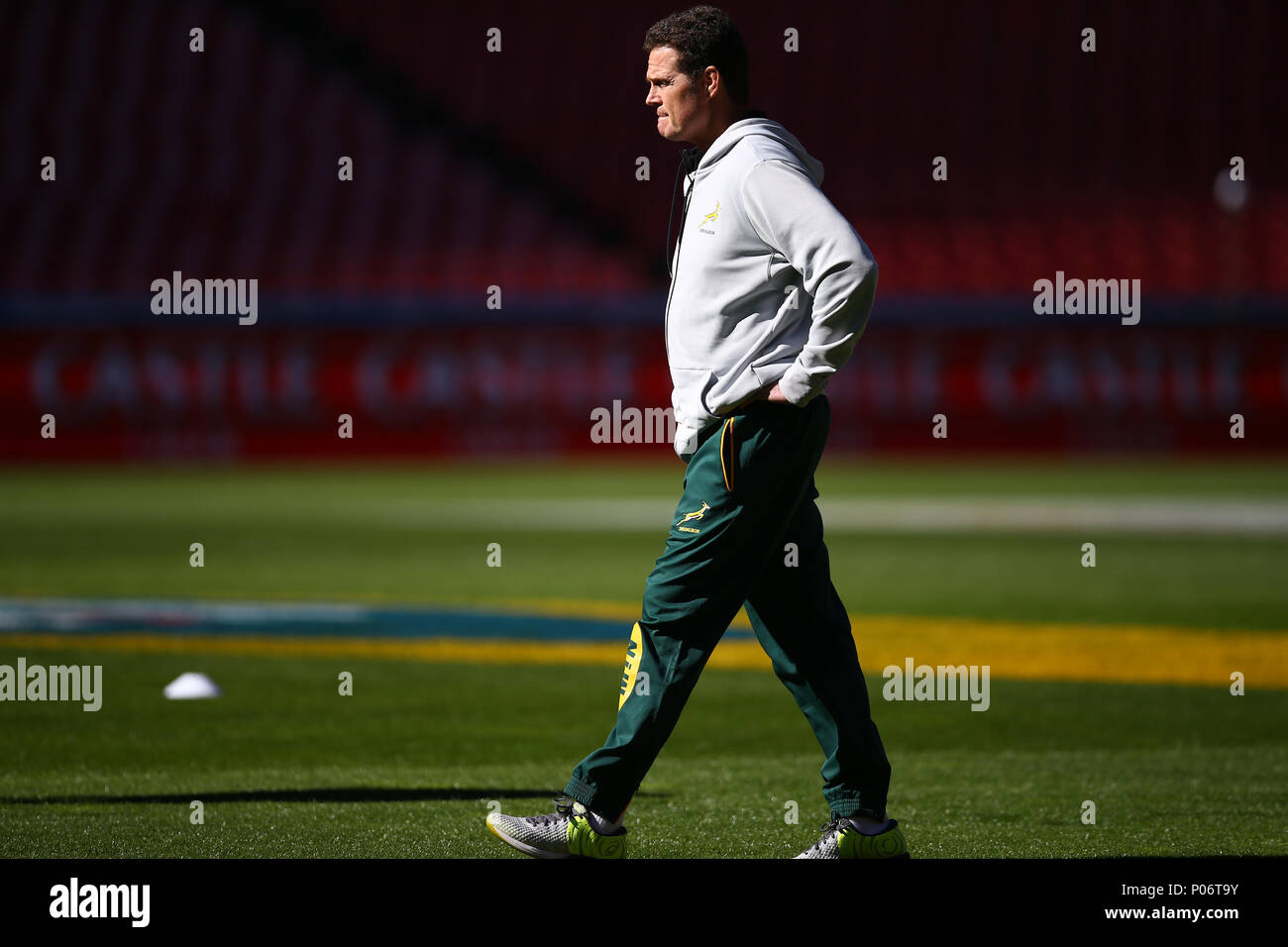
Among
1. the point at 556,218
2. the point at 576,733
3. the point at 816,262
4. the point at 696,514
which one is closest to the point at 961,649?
the point at 576,733

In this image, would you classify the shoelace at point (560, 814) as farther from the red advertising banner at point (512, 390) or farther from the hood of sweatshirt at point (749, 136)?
the red advertising banner at point (512, 390)

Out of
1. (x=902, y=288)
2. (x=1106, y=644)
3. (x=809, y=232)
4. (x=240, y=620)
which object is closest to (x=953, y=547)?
(x=1106, y=644)

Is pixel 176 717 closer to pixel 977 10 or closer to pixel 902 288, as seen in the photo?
pixel 902 288

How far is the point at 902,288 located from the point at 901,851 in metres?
28.9

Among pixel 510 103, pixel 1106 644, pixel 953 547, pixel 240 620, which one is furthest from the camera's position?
pixel 510 103

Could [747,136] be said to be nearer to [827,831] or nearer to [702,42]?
[702,42]

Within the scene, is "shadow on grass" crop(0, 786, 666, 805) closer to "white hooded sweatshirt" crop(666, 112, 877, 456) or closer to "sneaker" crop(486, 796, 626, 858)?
"sneaker" crop(486, 796, 626, 858)

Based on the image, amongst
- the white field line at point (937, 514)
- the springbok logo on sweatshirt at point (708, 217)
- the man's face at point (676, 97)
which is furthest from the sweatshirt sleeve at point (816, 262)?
the white field line at point (937, 514)

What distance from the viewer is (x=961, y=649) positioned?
10422 millimetres

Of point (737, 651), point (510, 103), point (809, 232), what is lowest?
point (737, 651)

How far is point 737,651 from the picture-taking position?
10.8 metres

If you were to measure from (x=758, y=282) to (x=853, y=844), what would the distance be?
1.50 meters

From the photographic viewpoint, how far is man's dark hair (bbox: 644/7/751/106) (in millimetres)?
4809
